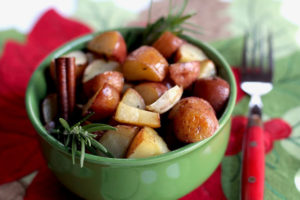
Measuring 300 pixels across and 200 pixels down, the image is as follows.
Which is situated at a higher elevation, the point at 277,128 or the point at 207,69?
the point at 207,69

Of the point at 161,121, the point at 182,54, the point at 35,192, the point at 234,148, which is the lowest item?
the point at 35,192

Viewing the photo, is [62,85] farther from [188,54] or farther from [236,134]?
[236,134]

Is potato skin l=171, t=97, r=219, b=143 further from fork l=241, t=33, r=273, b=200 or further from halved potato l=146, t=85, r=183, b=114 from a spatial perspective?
fork l=241, t=33, r=273, b=200

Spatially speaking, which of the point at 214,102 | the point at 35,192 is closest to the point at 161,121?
the point at 214,102

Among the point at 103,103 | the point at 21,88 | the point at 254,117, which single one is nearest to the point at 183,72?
the point at 103,103

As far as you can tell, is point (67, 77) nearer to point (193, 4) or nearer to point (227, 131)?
point (227, 131)
